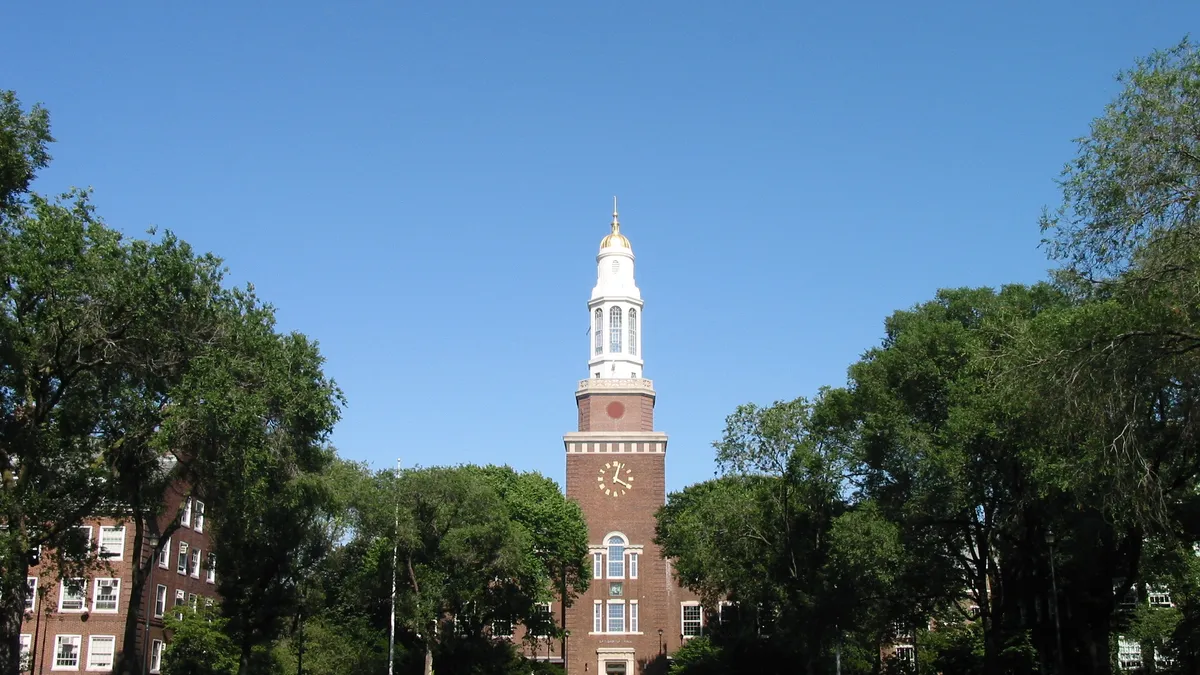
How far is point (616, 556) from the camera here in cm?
9231

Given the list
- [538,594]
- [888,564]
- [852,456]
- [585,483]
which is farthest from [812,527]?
[585,483]

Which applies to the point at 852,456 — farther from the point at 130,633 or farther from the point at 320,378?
the point at 130,633

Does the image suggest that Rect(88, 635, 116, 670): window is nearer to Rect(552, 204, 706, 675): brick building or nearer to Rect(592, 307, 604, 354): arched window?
Rect(552, 204, 706, 675): brick building

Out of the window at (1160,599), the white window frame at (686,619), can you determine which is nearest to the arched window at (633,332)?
the white window frame at (686,619)

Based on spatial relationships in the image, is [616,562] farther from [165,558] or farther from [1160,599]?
[1160,599]

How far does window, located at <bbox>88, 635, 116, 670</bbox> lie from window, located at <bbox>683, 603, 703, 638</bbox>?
44.2 m

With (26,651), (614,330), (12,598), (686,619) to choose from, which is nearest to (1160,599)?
(686,619)

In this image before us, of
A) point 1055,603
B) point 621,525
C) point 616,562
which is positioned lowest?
point 1055,603

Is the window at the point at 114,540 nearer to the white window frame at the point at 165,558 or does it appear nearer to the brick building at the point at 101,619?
the brick building at the point at 101,619

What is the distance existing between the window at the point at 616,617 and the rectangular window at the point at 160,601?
36058mm

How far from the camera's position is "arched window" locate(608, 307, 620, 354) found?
9681cm

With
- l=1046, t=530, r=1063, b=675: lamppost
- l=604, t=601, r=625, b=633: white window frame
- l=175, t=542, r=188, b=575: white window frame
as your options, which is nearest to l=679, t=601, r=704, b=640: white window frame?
l=604, t=601, r=625, b=633: white window frame

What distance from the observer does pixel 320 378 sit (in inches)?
1420

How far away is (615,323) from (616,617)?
22175 millimetres
